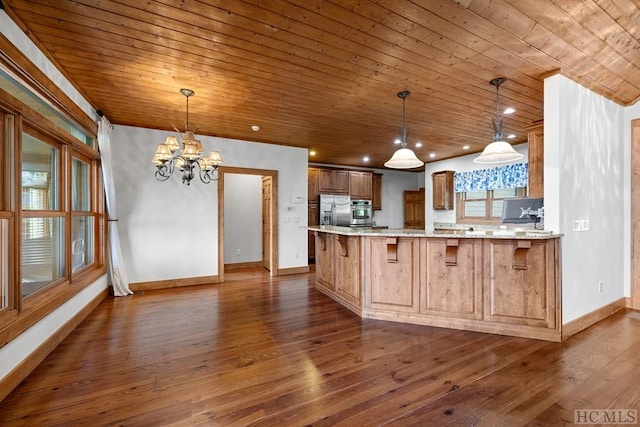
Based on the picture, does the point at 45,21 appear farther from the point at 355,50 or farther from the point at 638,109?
the point at 638,109

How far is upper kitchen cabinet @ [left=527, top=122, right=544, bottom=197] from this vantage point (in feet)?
11.3

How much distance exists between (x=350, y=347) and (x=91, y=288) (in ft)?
10.6

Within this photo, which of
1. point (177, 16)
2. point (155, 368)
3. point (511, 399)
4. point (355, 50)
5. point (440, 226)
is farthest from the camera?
point (440, 226)

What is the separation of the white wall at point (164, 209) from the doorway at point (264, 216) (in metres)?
0.08

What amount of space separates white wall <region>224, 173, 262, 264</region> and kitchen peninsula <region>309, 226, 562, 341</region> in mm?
3659

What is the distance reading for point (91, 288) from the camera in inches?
141

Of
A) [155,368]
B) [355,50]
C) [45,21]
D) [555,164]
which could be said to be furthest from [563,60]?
[155,368]

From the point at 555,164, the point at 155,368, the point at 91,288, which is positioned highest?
the point at 555,164

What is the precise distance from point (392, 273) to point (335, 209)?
3.88 metres

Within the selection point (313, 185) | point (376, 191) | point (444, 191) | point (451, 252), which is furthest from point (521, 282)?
point (376, 191)

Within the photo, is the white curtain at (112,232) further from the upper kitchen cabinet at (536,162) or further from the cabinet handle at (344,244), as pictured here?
the upper kitchen cabinet at (536,162)

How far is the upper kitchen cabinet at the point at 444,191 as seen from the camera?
6.76m

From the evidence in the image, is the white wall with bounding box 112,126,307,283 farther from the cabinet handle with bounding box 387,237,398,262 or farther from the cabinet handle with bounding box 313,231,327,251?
the cabinet handle with bounding box 387,237,398,262

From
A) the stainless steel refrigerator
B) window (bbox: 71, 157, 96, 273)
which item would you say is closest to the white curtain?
window (bbox: 71, 157, 96, 273)
